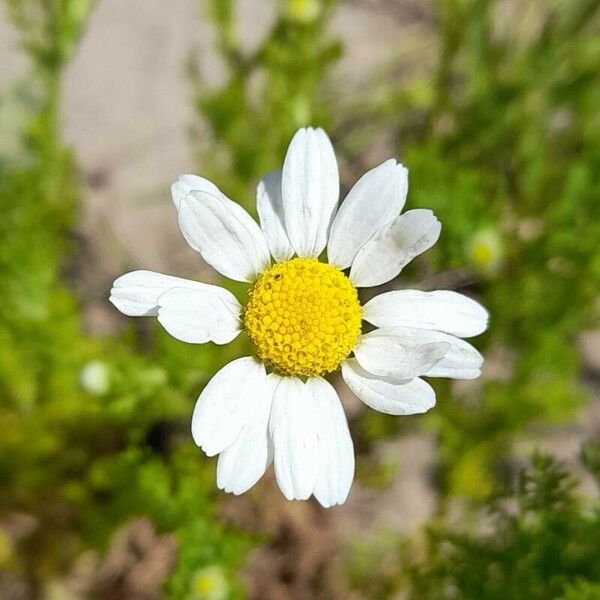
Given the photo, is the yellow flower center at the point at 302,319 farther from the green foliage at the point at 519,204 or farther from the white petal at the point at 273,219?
the green foliage at the point at 519,204

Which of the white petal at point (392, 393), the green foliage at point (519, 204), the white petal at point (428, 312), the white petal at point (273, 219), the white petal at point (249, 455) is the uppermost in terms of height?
the green foliage at point (519, 204)

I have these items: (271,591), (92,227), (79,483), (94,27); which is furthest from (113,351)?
(94,27)

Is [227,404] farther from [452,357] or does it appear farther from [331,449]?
[452,357]

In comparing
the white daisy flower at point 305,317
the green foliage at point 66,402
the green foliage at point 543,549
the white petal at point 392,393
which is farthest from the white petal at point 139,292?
the green foliage at point 543,549

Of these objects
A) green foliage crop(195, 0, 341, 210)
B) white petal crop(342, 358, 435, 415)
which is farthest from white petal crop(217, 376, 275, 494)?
green foliage crop(195, 0, 341, 210)

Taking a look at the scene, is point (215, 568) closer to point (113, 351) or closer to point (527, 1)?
point (113, 351)

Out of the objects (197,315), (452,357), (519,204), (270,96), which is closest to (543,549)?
(452,357)

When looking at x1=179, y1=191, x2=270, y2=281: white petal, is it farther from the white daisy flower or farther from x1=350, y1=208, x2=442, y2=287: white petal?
x1=350, y1=208, x2=442, y2=287: white petal
